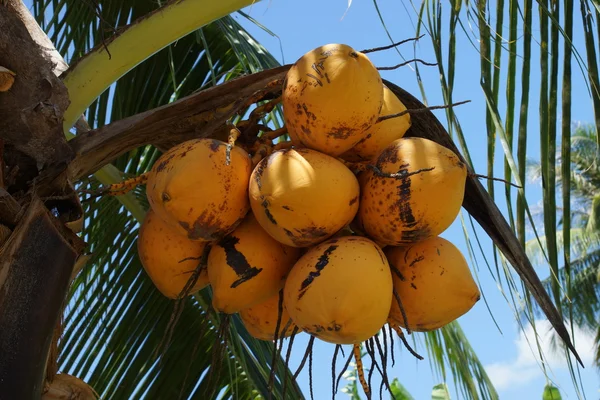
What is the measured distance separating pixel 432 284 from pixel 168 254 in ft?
1.35

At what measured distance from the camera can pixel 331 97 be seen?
1172 millimetres

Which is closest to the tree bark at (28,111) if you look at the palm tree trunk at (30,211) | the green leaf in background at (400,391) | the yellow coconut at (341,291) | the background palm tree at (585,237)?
the palm tree trunk at (30,211)

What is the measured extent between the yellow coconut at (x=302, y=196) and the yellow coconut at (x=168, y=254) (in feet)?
0.55

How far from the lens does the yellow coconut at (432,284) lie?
1.19 metres

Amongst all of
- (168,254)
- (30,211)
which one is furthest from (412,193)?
(30,211)

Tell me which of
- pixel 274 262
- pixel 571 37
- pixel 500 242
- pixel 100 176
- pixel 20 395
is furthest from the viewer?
pixel 100 176

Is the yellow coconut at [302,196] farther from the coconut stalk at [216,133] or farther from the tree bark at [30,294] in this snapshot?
the tree bark at [30,294]

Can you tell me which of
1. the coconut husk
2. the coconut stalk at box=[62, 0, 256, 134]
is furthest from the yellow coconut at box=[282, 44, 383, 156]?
the coconut stalk at box=[62, 0, 256, 134]

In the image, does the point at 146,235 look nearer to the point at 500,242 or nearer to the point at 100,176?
the point at 500,242

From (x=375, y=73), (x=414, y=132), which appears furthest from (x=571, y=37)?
(x=375, y=73)

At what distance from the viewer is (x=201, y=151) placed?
1.18 meters

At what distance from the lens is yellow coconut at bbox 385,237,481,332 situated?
1187 mm

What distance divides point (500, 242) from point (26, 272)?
76 cm

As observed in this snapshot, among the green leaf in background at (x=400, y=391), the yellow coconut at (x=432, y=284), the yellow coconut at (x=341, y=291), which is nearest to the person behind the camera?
the yellow coconut at (x=341, y=291)
